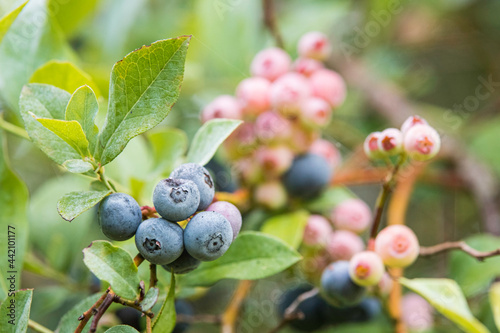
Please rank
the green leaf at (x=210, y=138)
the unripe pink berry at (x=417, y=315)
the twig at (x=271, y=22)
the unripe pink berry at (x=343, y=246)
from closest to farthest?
the green leaf at (x=210, y=138) < the unripe pink berry at (x=343, y=246) < the unripe pink berry at (x=417, y=315) < the twig at (x=271, y=22)

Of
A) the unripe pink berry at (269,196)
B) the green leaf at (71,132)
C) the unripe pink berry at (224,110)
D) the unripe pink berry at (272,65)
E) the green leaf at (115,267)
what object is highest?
the unripe pink berry at (272,65)

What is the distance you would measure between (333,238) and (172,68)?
49 cm

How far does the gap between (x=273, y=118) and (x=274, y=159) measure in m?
0.08

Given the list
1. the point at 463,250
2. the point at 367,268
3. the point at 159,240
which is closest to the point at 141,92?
the point at 159,240

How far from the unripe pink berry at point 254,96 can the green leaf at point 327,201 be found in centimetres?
21

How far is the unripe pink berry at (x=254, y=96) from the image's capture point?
3.21 ft

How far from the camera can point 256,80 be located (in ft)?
3.29

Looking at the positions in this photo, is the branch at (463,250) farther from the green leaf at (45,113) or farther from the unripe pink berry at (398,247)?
the green leaf at (45,113)

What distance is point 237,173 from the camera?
102 centimetres

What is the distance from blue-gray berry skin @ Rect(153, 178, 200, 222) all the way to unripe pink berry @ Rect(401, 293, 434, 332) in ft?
1.96

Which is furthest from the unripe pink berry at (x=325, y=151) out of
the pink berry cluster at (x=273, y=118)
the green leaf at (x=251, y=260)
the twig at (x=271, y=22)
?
the green leaf at (x=251, y=260)

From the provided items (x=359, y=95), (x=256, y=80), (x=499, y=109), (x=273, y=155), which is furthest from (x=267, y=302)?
(x=499, y=109)

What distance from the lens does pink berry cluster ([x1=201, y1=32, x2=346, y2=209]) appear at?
0.97 m

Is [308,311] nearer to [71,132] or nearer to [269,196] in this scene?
[269,196]
